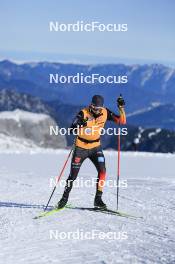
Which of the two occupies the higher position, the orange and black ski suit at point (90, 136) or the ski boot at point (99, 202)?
the orange and black ski suit at point (90, 136)

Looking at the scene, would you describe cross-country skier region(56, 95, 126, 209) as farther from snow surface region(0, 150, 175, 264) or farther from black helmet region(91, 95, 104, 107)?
snow surface region(0, 150, 175, 264)

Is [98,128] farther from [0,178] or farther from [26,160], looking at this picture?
[26,160]

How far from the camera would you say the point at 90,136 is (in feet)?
37.5

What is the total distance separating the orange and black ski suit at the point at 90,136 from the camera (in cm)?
1121

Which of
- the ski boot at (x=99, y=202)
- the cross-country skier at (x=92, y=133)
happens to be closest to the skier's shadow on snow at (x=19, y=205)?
the cross-country skier at (x=92, y=133)

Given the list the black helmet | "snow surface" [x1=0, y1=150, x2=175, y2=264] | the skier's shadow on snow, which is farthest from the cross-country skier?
the skier's shadow on snow

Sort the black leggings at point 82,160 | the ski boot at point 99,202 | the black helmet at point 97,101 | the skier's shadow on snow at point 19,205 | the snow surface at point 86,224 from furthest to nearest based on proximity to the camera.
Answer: the skier's shadow on snow at point 19,205, the ski boot at point 99,202, the black leggings at point 82,160, the black helmet at point 97,101, the snow surface at point 86,224

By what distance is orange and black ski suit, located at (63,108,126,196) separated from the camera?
11.2 meters

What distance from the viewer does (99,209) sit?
11.8 meters

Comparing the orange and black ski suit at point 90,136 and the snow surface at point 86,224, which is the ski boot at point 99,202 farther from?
the snow surface at point 86,224

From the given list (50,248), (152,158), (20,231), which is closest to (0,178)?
(20,231)

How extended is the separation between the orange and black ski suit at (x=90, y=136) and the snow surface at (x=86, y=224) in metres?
1.01

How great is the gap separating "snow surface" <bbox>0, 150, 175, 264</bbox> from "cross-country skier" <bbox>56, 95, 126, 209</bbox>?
2.79ft

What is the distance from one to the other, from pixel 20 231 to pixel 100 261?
103 inches
